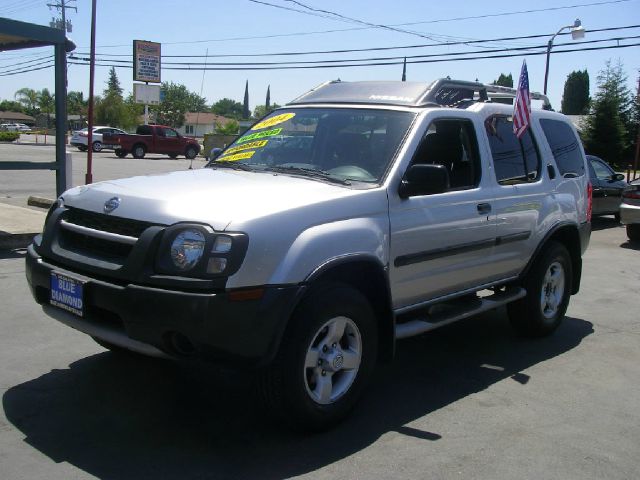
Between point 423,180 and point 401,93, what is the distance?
1083 millimetres

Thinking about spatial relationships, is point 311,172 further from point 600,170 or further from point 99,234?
point 600,170

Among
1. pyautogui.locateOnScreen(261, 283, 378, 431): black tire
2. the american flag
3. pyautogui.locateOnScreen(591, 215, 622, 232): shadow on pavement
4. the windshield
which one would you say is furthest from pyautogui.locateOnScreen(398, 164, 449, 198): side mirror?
pyautogui.locateOnScreen(591, 215, 622, 232): shadow on pavement

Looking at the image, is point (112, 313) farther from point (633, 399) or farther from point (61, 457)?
point (633, 399)

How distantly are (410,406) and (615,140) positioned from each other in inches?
1243

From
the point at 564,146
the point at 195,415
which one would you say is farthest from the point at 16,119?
the point at 195,415

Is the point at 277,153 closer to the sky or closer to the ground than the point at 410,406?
closer to the sky

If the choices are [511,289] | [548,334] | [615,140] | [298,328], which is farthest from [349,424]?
[615,140]

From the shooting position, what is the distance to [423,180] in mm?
4215

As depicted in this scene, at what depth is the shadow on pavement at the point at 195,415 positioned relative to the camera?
3.48 meters

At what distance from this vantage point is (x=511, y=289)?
229 inches

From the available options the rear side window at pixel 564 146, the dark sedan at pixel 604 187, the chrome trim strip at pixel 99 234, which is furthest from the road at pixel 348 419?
the dark sedan at pixel 604 187

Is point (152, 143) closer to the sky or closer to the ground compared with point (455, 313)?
closer to the sky

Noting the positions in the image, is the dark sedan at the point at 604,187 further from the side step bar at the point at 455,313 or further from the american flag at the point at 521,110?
the side step bar at the point at 455,313

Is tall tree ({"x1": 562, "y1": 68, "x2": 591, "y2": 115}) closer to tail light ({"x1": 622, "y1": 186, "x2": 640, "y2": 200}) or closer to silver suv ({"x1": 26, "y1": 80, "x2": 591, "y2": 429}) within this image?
tail light ({"x1": 622, "y1": 186, "x2": 640, "y2": 200})
